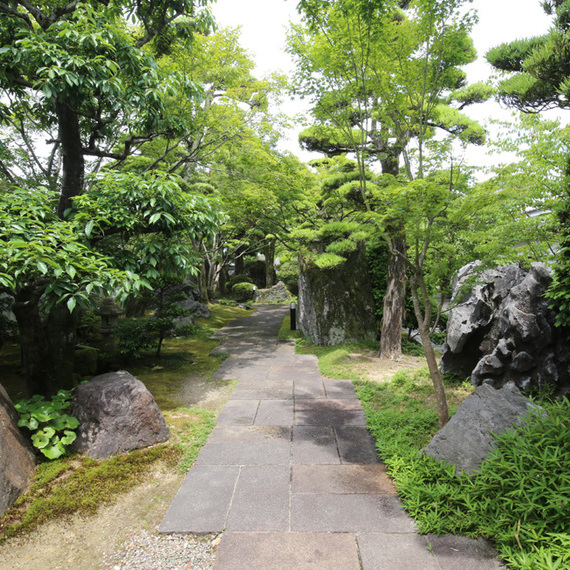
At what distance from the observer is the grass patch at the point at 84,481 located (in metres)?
2.87

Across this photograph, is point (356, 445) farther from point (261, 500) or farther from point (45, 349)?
point (45, 349)

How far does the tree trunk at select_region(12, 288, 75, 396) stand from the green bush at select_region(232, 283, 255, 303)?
51.4ft

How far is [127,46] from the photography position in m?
4.20

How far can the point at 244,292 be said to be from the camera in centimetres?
2081

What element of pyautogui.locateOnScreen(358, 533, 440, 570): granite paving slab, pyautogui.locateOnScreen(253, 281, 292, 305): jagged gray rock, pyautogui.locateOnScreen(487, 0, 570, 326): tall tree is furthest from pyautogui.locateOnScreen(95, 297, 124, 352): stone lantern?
pyautogui.locateOnScreen(253, 281, 292, 305): jagged gray rock

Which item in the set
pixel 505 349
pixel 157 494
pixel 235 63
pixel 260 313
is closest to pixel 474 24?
pixel 505 349

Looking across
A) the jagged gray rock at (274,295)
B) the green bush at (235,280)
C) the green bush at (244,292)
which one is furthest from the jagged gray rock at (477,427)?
the green bush at (235,280)

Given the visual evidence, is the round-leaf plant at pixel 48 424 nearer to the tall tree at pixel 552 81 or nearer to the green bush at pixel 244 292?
the tall tree at pixel 552 81

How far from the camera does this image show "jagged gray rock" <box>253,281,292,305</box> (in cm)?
2056

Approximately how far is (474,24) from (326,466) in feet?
16.4

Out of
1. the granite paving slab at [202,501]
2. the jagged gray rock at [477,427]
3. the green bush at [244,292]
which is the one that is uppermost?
the green bush at [244,292]

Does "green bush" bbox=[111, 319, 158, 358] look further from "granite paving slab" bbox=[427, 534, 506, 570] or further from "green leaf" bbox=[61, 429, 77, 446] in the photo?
"granite paving slab" bbox=[427, 534, 506, 570]

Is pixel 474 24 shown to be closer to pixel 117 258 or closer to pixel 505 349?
pixel 505 349

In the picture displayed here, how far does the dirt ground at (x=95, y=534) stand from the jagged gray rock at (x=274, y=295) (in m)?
17.1
